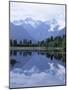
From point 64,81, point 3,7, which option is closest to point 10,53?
point 3,7

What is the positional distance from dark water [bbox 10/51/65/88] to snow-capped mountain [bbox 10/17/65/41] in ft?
0.69

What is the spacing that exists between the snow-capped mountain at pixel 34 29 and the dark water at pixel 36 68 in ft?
0.69

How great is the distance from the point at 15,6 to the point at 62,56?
2.97 ft

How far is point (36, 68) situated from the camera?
2764 millimetres

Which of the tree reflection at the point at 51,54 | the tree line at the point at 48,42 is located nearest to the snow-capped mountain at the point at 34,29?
the tree line at the point at 48,42

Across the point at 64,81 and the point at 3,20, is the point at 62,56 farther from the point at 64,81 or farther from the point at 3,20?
the point at 3,20

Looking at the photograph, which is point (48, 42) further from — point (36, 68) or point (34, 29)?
point (36, 68)

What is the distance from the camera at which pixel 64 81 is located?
284cm

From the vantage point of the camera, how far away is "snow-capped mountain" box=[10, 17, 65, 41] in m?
2.72

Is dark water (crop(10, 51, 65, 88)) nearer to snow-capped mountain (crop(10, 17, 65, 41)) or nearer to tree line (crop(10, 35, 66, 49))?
tree line (crop(10, 35, 66, 49))

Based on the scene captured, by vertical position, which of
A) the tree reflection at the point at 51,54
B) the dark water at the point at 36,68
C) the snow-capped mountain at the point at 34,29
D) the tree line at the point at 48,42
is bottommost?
the dark water at the point at 36,68

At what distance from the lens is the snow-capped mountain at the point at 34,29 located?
8.91 ft

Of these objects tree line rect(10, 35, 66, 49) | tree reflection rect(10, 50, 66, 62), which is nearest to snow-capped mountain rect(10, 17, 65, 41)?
tree line rect(10, 35, 66, 49)

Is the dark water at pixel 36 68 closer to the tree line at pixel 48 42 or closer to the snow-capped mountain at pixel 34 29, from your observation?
the tree line at pixel 48 42
